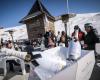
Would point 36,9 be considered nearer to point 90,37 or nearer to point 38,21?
point 38,21

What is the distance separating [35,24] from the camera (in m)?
21.2

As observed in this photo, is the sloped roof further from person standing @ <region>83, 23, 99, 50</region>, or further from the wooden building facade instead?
person standing @ <region>83, 23, 99, 50</region>

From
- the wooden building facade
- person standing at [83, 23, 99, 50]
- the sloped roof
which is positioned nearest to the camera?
person standing at [83, 23, 99, 50]

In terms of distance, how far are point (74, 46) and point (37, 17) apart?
56.4 ft

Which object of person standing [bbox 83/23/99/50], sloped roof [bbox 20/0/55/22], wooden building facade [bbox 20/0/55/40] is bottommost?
person standing [bbox 83/23/99/50]

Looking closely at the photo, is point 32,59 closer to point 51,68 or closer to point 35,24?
point 51,68

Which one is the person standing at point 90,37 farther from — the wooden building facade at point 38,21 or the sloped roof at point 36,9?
the sloped roof at point 36,9

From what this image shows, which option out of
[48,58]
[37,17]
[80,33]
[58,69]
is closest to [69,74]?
[58,69]

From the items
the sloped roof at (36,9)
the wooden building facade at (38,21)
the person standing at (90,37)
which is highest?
the sloped roof at (36,9)

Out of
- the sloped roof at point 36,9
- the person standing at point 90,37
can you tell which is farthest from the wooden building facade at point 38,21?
the person standing at point 90,37

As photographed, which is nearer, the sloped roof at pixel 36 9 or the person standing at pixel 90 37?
the person standing at pixel 90 37

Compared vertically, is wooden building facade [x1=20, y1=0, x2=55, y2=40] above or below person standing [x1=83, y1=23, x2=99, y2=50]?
above

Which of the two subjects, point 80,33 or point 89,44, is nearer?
point 89,44

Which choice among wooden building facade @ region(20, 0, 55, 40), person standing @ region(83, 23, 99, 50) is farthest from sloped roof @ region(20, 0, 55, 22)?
person standing @ region(83, 23, 99, 50)
